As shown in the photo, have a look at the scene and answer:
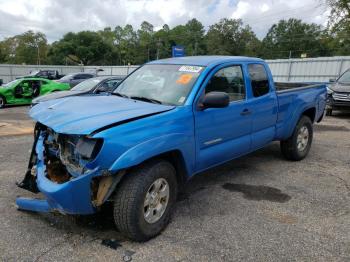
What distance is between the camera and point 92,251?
3.33 metres

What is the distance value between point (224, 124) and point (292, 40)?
8932 cm

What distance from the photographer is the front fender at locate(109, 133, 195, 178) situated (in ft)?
10.3

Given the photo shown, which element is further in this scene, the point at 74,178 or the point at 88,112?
the point at 88,112

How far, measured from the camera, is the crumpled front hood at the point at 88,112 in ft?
10.5

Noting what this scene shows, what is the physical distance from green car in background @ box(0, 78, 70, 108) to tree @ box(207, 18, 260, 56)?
6549cm

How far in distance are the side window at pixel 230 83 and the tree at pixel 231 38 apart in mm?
75683

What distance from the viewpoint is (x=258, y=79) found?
17.2 feet

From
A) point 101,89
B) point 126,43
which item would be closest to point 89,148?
point 101,89

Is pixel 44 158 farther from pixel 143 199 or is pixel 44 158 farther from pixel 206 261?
pixel 206 261

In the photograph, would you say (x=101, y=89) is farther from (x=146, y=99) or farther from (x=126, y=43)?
(x=126, y=43)

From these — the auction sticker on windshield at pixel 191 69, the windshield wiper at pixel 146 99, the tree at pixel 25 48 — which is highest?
the tree at pixel 25 48

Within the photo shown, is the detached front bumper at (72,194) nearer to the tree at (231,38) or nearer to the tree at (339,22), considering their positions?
the tree at (339,22)

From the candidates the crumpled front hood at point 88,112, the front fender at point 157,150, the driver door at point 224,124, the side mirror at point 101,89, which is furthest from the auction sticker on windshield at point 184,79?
the side mirror at point 101,89

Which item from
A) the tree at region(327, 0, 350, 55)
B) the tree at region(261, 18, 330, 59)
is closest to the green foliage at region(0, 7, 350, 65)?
the tree at region(261, 18, 330, 59)
